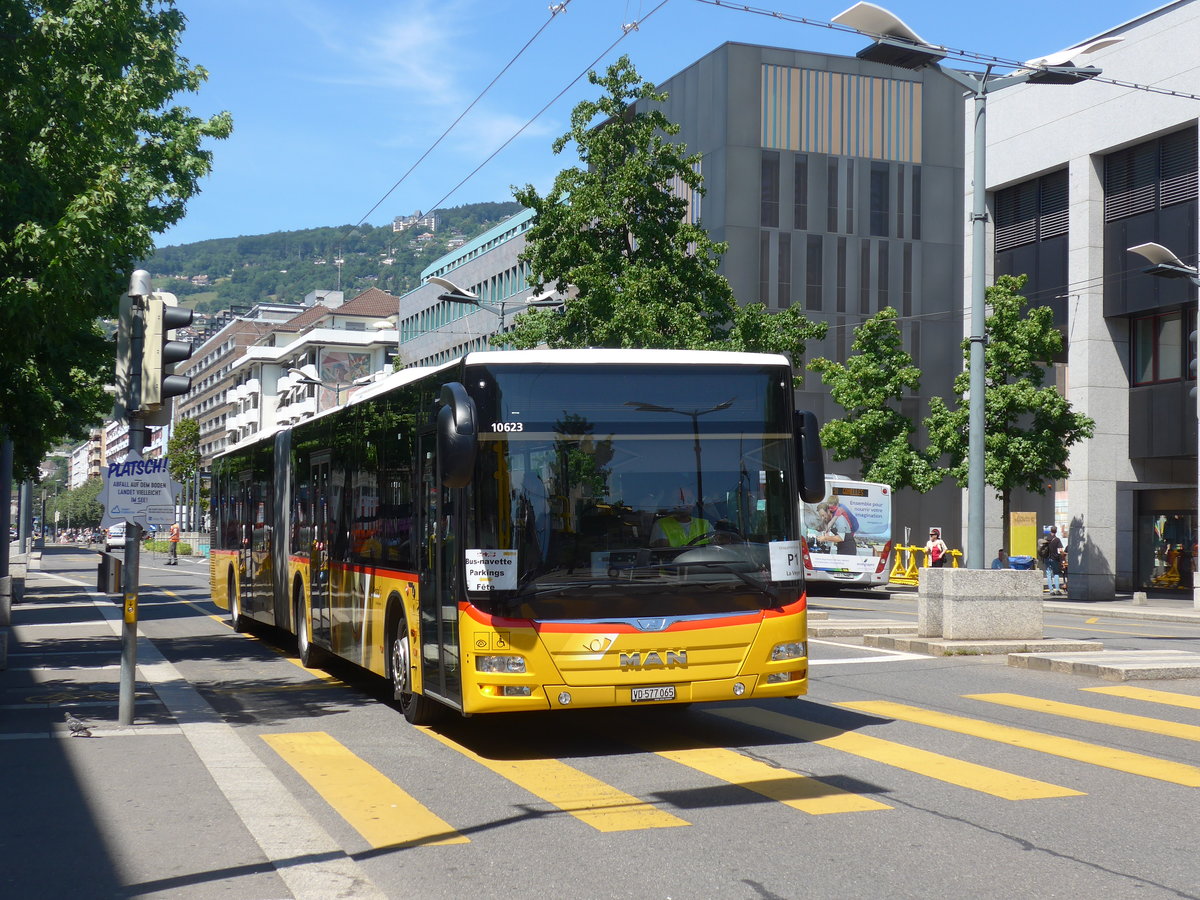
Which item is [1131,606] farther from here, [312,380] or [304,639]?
[312,380]

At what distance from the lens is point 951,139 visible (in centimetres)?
6228

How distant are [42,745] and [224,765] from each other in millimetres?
1695

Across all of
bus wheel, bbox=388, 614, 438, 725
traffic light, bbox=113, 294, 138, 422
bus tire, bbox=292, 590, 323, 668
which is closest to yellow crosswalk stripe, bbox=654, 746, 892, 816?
bus wheel, bbox=388, 614, 438, 725

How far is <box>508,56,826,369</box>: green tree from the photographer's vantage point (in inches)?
1133

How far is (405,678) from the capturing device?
11.4 m

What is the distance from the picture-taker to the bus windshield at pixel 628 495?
31.2 feet

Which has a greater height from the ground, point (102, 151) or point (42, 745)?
point (102, 151)

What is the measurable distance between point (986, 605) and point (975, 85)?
620 centimetres

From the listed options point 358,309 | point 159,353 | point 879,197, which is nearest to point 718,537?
point 159,353

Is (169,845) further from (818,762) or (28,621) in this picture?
(28,621)

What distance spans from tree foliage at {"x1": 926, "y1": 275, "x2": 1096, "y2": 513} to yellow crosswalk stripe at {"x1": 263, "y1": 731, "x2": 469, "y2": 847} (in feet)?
88.4

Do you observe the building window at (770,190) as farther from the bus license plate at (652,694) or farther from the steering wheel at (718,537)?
the bus license plate at (652,694)

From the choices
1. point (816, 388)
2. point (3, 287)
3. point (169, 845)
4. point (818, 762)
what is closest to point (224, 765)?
point (169, 845)

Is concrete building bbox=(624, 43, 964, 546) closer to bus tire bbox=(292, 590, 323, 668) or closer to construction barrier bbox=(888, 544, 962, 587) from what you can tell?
construction barrier bbox=(888, 544, 962, 587)
